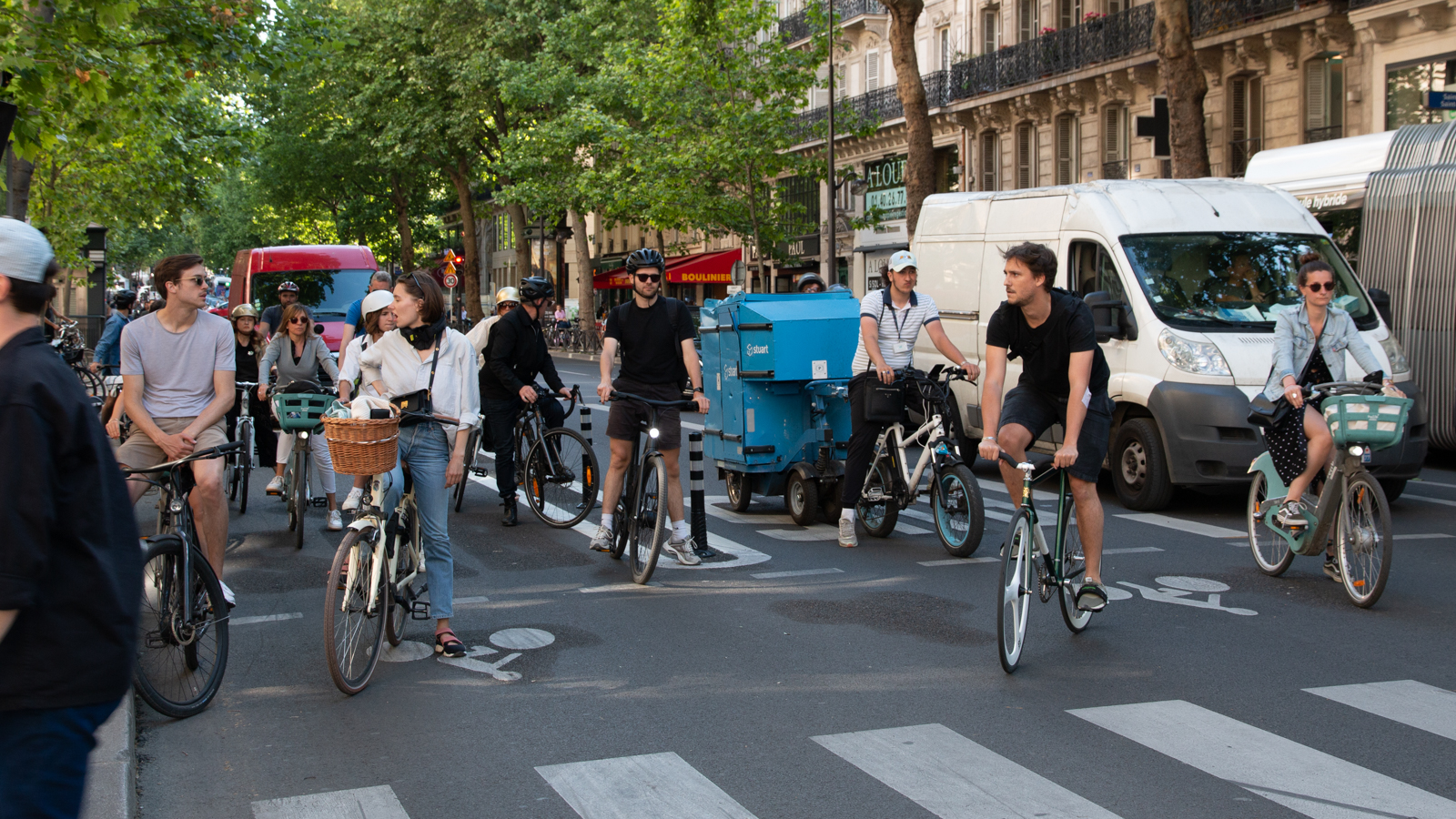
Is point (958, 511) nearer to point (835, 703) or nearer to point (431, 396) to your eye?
point (835, 703)

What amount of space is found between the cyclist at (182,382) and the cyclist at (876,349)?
4118 mm

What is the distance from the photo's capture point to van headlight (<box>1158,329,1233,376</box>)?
428 inches

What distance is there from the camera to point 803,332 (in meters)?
10.5

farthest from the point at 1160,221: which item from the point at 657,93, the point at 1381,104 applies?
the point at 657,93

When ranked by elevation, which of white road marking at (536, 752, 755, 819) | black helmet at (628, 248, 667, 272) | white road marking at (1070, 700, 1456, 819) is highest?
black helmet at (628, 248, 667, 272)

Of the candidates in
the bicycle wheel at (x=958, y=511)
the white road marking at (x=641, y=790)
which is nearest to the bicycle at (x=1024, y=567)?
the white road marking at (x=641, y=790)

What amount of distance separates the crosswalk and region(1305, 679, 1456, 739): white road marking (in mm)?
12

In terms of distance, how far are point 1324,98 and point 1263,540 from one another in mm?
20603

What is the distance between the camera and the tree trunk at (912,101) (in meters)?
25.6

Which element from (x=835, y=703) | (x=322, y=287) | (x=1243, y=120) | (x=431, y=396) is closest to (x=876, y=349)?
(x=431, y=396)

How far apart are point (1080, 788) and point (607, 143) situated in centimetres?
3720

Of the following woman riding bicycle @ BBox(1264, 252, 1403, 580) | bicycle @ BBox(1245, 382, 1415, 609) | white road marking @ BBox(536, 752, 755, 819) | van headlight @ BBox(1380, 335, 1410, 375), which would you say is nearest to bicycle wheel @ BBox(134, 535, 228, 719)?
white road marking @ BBox(536, 752, 755, 819)

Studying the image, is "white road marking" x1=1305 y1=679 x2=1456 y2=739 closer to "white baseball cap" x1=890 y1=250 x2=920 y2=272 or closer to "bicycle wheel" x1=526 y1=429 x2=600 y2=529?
"white baseball cap" x1=890 y1=250 x2=920 y2=272

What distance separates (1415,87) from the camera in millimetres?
24250
